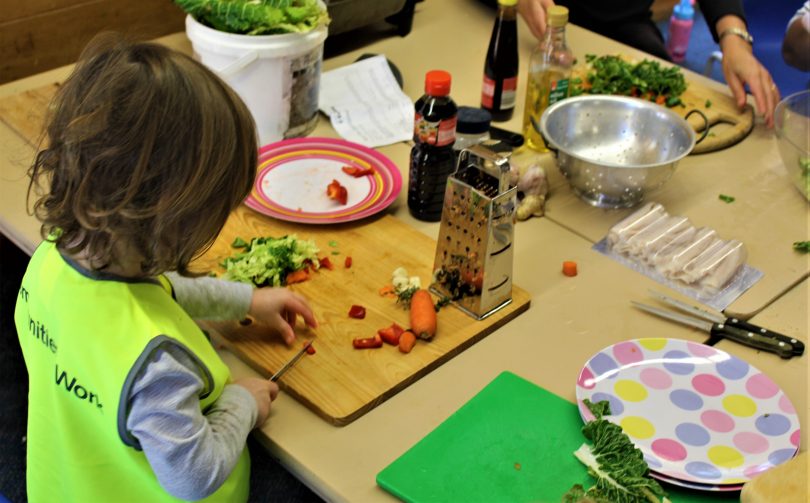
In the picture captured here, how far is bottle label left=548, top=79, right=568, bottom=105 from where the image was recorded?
178 centimetres

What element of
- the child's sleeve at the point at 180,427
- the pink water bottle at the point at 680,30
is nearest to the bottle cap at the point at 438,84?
the child's sleeve at the point at 180,427

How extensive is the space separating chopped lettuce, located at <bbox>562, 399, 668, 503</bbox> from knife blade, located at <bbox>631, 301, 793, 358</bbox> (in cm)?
29

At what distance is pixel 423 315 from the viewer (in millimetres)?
1290

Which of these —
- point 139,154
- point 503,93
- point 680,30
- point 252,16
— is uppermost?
point 139,154

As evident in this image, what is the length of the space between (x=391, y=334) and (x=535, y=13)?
3.62ft

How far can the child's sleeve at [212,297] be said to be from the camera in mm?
1243

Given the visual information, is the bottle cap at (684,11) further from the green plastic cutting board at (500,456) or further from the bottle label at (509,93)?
the green plastic cutting board at (500,456)

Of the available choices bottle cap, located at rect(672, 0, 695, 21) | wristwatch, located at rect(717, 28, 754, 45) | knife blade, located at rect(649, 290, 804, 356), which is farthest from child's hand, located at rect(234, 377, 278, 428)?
bottle cap, located at rect(672, 0, 695, 21)

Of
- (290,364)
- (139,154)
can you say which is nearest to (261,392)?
(290,364)

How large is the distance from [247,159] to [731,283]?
2.71ft

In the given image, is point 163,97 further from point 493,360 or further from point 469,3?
point 469,3

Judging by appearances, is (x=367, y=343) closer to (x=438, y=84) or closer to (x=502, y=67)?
(x=438, y=84)

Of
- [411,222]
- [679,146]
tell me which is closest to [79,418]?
[411,222]

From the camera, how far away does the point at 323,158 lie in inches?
67.6
